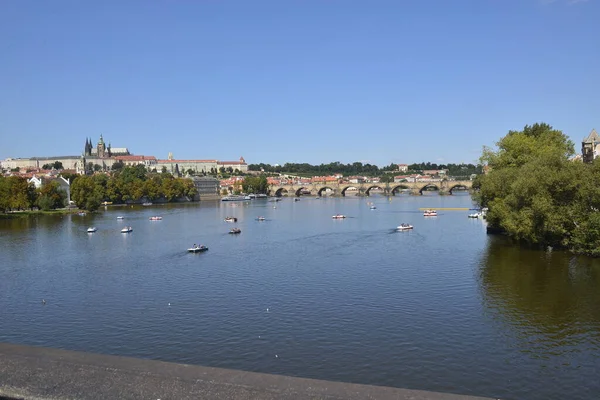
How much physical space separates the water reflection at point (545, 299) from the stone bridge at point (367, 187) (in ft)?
327

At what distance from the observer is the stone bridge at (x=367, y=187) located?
13388 cm

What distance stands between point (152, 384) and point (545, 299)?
738 inches

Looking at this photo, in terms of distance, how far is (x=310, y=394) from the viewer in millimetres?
6066

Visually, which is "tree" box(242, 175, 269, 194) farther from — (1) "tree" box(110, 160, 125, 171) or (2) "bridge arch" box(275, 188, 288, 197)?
(1) "tree" box(110, 160, 125, 171)

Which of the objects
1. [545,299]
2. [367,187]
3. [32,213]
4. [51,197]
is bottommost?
[545,299]

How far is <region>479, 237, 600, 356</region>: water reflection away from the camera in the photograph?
16.4m

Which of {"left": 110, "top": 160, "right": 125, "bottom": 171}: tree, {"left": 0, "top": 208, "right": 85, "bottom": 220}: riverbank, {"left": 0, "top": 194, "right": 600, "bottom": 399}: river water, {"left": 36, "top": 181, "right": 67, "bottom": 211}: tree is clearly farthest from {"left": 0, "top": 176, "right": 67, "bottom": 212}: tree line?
{"left": 110, "top": 160, "right": 125, "bottom": 171}: tree

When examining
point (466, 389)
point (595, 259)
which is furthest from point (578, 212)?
point (466, 389)

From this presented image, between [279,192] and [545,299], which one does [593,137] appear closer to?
[545,299]

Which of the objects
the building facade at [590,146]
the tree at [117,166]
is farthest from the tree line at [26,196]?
the tree at [117,166]

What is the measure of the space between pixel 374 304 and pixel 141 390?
15423 mm

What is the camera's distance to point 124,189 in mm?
108375

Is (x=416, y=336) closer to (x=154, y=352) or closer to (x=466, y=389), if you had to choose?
(x=466, y=389)

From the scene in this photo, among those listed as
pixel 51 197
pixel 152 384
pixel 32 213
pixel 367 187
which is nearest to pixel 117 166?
pixel 367 187
